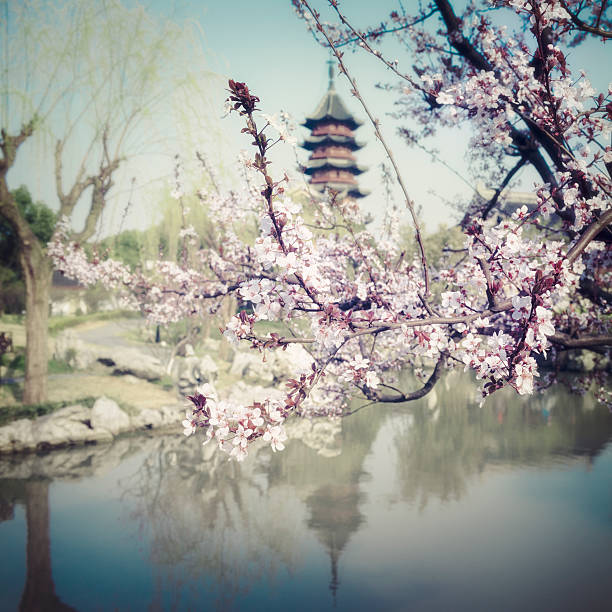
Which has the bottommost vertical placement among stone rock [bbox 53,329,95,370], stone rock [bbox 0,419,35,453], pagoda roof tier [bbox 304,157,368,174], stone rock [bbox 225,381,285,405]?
stone rock [bbox 0,419,35,453]

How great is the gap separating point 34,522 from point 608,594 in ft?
26.0

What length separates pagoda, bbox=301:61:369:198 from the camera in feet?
126

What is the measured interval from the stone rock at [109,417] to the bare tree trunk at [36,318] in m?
1.46

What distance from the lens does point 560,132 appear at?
2.83 meters

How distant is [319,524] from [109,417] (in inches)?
255

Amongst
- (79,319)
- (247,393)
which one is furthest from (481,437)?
(79,319)

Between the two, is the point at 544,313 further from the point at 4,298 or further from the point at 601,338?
the point at 4,298

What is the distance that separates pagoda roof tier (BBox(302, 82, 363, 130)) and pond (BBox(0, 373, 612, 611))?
3290 centimetres

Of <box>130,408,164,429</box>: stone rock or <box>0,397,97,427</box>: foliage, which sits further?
<box>130,408,164,429</box>: stone rock

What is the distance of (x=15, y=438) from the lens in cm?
968

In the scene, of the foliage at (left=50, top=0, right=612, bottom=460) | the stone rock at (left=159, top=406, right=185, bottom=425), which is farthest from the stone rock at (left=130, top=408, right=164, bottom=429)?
the foliage at (left=50, top=0, right=612, bottom=460)

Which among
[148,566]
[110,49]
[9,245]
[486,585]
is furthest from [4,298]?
[486,585]

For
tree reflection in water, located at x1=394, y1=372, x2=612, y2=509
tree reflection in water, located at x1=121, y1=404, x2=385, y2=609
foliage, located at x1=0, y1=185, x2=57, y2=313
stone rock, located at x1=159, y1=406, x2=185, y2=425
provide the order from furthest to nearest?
foliage, located at x1=0, y1=185, x2=57, y2=313
stone rock, located at x1=159, y1=406, x2=185, y2=425
tree reflection in water, located at x1=394, y1=372, x2=612, y2=509
tree reflection in water, located at x1=121, y1=404, x2=385, y2=609

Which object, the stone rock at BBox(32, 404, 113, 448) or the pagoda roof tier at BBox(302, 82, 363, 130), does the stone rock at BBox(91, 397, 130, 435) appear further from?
the pagoda roof tier at BBox(302, 82, 363, 130)
